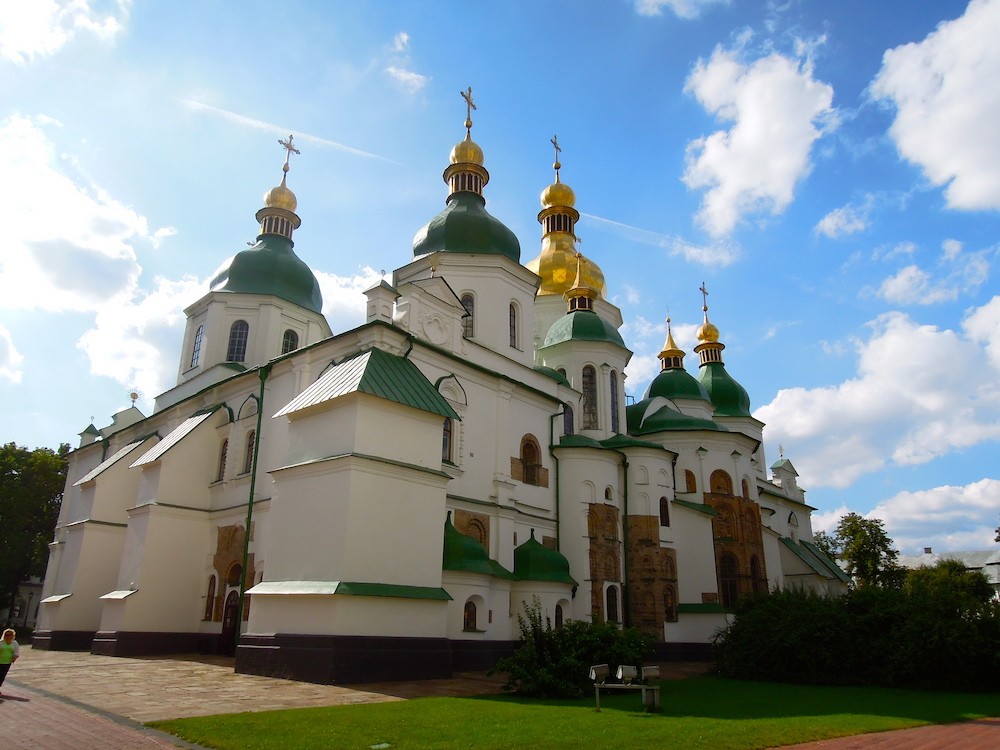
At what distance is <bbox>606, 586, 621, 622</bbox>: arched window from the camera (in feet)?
80.8

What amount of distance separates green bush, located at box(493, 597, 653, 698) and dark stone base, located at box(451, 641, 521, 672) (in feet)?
14.1

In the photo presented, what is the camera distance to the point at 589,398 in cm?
2964

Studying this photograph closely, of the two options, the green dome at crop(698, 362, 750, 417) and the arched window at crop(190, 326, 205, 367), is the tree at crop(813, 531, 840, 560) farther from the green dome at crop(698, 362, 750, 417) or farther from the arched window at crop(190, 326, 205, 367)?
the arched window at crop(190, 326, 205, 367)

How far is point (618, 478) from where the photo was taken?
26.9 meters

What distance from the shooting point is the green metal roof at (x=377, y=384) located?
16672 mm

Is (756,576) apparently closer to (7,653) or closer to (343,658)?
(343,658)

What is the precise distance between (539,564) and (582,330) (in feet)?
38.0

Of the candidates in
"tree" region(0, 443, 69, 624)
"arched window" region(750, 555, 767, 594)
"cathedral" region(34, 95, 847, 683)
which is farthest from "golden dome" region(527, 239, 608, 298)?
"tree" region(0, 443, 69, 624)

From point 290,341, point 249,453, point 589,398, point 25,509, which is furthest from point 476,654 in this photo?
point 25,509

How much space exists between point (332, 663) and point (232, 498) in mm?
9488

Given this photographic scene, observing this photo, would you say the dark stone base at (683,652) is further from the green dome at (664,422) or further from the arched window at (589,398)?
the green dome at (664,422)

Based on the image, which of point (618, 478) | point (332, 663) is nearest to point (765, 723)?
point (332, 663)

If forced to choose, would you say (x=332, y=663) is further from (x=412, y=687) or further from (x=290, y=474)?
(x=290, y=474)

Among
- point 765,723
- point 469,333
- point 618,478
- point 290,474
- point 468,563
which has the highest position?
point 469,333
